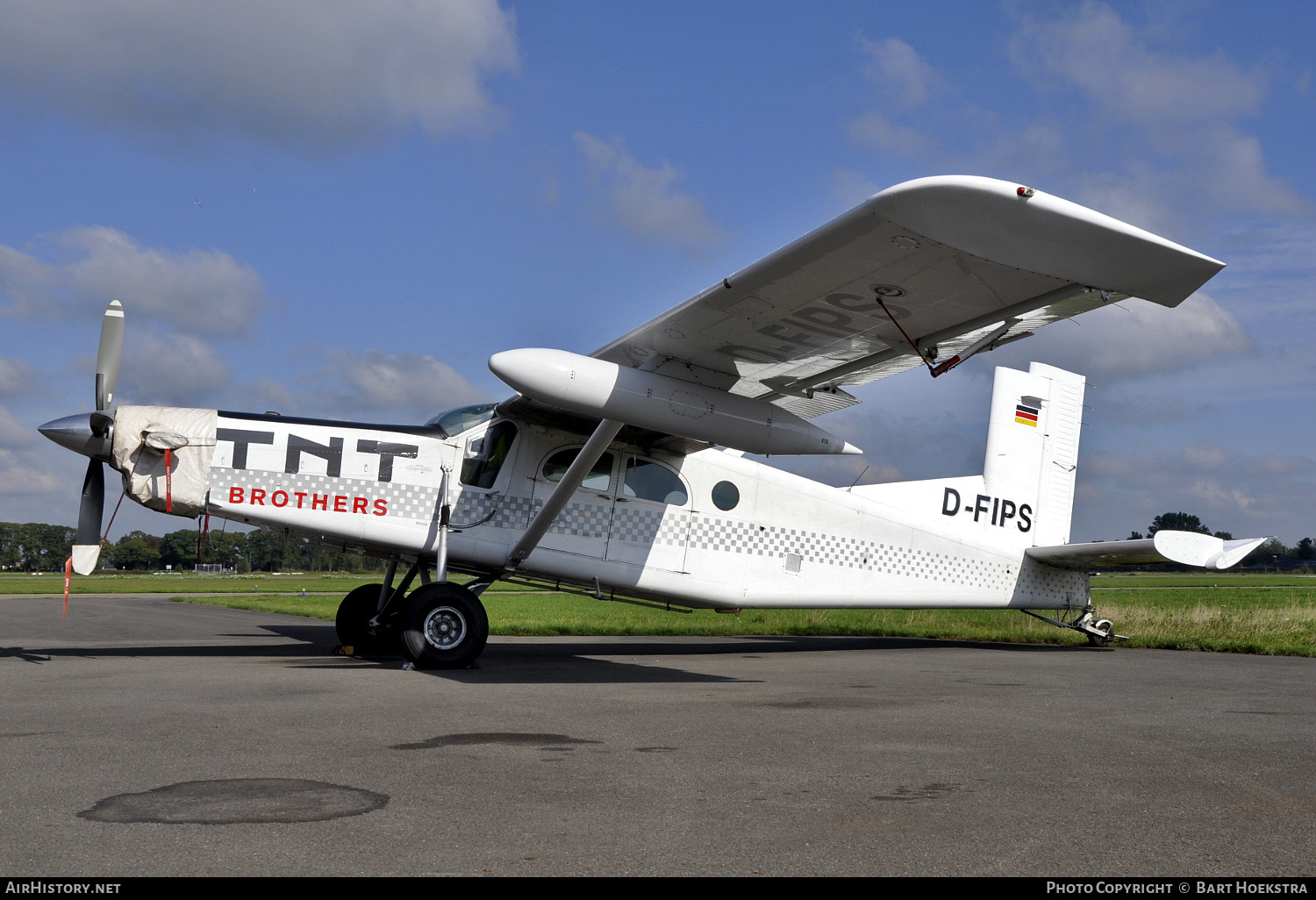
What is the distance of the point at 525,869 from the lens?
295 cm

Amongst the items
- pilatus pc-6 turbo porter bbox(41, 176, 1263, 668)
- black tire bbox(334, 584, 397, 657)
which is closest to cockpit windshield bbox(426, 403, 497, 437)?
pilatus pc-6 turbo porter bbox(41, 176, 1263, 668)

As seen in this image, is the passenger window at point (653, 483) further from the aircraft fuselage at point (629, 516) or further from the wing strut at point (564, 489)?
the wing strut at point (564, 489)

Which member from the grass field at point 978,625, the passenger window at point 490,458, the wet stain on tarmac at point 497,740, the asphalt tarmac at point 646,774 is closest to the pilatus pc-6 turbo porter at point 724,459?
the passenger window at point 490,458

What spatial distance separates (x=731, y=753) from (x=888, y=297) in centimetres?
407

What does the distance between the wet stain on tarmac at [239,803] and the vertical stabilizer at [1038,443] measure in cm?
1173

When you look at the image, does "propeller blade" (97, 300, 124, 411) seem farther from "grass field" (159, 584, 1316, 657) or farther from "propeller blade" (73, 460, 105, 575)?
"grass field" (159, 584, 1316, 657)

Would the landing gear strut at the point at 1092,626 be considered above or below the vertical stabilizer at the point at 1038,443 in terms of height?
below

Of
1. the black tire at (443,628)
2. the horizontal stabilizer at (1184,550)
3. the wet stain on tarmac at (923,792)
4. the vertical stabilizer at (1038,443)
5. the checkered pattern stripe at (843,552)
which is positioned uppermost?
the vertical stabilizer at (1038,443)

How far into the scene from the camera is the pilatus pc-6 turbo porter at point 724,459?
258 inches

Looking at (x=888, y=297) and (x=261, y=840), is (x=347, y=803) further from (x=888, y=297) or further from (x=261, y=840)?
(x=888, y=297)

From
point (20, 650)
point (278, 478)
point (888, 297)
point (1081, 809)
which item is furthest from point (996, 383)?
point (20, 650)

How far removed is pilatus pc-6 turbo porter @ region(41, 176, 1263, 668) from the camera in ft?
21.5

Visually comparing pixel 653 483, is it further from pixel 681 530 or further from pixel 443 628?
pixel 443 628

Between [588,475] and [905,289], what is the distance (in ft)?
14.9
